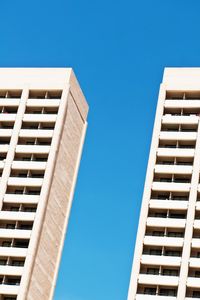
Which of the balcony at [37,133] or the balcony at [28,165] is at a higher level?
the balcony at [37,133]

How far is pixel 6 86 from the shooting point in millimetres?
95000

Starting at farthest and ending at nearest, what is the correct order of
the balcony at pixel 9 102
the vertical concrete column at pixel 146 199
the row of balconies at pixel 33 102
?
the balcony at pixel 9 102 < the row of balconies at pixel 33 102 < the vertical concrete column at pixel 146 199

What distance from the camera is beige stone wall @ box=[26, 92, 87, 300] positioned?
83.9 meters

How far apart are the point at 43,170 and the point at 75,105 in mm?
11971

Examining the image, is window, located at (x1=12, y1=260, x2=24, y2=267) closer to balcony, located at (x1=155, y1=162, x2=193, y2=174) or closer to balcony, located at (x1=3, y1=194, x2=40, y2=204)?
balcony, located at (x1=3, y1=194, x2=40, y2=204)

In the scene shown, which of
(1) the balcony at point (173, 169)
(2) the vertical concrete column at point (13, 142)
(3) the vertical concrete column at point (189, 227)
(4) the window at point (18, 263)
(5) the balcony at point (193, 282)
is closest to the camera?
(5) the balcony at point (193, 282)

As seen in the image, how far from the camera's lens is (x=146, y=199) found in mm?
83625

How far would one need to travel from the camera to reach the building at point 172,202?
259ft

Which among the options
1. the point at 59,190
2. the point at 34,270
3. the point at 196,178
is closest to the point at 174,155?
the point at 196,178

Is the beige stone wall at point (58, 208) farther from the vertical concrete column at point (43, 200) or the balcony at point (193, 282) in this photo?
the balcony at point (193, 282)

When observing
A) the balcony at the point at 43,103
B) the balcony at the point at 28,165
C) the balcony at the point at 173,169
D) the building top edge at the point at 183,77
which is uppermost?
the building top edge at the point at 183,77

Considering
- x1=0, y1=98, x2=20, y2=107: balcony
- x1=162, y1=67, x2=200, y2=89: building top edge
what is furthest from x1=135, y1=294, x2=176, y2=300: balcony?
x1=0, y1=98, x2=20, y2=107: balcony

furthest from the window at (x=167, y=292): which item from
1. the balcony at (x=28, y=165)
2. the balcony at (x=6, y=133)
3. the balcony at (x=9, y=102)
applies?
the balcony at (x=9, y=102)

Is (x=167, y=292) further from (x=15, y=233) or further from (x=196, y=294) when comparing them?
(x=15, y=233)
